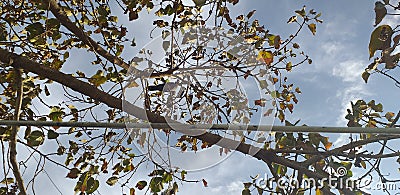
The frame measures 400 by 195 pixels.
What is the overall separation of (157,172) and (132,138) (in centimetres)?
29

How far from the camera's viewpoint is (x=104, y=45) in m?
1.92

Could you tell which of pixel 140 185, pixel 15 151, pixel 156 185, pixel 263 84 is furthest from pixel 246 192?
pixel 15 151

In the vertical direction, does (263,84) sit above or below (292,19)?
below

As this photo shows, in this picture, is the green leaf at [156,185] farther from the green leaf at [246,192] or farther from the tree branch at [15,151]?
the tree branch at [15,151]

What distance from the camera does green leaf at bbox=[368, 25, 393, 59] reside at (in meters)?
0.87

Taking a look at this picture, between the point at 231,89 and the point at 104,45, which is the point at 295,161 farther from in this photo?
the point at 104,45

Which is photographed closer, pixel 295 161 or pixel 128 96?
→ pixel 295 161

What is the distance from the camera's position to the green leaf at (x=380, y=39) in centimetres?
87

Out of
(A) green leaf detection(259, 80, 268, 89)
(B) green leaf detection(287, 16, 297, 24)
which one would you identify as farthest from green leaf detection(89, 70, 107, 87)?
(B) green leaf detection(287, 16, 297, 24)

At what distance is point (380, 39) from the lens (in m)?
0.87

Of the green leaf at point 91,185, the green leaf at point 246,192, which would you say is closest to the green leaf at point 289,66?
the green leaf at point 246,192

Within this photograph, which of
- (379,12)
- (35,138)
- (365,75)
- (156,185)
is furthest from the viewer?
(156,185)

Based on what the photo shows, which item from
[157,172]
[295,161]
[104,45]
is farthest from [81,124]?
[104,45]

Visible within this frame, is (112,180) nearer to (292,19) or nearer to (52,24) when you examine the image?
(52,24)
